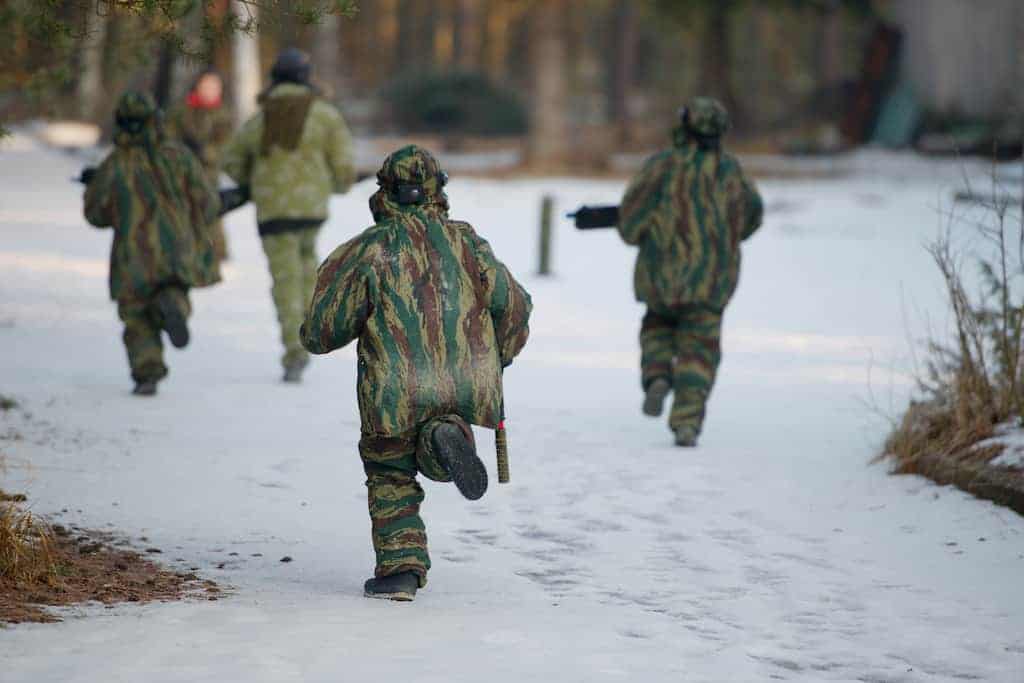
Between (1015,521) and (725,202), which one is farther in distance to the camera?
(725,202)

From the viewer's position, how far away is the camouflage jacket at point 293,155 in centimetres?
1138

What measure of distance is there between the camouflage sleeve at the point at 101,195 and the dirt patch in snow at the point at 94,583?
3575 millimetres

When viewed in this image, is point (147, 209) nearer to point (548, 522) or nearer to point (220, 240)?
point (548, 522)

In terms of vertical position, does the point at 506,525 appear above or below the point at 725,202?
below

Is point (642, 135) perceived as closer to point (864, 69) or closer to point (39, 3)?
point (864, 69)

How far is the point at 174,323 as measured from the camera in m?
10.5

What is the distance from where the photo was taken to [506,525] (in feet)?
26.1

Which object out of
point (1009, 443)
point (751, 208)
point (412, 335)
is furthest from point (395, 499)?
point (751, 208)

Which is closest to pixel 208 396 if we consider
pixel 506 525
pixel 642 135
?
pixel 506 525

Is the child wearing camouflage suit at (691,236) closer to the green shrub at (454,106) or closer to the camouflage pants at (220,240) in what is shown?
the camouflage pants at (220,240)

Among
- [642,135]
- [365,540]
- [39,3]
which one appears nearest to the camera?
[39,3]

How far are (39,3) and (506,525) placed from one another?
288 centimetres

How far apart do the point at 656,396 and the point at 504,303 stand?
3.70m

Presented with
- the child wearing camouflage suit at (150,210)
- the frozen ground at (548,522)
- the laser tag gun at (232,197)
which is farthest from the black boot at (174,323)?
the laser tag gun at (232,197)
